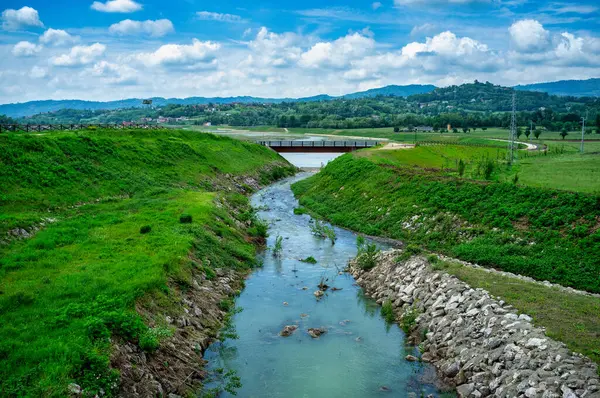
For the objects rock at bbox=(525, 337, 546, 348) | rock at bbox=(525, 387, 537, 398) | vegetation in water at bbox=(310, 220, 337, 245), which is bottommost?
vegetation in water at bbox=(310, 220, 337, 245)

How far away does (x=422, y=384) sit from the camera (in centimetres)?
2011

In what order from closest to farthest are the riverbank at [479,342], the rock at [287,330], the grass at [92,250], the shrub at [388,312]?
the grass at [92,250]
the riverbank at [479,342]
the rock at [287,330]
the shrub at [388,312]

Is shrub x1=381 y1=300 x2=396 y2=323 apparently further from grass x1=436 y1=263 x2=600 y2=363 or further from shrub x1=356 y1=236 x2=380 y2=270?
shrub x1=356 y1=236 x2=380 y2=270

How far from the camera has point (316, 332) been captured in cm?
2466

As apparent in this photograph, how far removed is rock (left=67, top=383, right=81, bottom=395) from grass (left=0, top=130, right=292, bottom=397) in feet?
0.55

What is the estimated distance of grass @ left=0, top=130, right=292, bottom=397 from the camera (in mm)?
16078

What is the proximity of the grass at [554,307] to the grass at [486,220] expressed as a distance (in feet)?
16.2

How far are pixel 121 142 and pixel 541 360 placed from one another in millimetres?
60171

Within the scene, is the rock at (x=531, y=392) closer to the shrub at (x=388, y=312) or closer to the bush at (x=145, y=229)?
the shrub at (x=388, y=312)

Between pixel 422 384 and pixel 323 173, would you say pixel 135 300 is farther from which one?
pixel 323 173

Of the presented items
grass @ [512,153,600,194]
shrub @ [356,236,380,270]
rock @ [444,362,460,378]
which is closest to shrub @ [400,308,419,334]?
rock @ [444,362,460,378]

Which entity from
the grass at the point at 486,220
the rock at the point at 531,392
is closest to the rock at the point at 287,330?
the rock at the point at 531,392

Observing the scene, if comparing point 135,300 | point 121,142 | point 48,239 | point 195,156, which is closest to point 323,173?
point 195,156

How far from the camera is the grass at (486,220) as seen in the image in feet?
98.7
